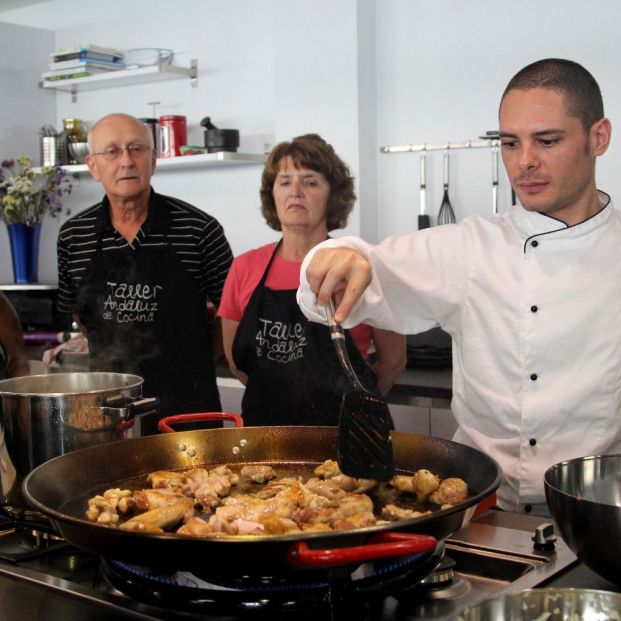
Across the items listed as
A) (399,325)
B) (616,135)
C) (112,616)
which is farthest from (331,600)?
(616,135)

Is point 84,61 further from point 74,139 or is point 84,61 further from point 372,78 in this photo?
point 372,78

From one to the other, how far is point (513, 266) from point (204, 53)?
3.30m

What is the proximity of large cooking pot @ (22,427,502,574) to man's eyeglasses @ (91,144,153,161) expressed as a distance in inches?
65.7

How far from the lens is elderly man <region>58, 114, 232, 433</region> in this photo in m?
3.04

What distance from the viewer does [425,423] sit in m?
3.43

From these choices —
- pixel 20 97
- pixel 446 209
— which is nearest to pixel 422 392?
pixel 446 209

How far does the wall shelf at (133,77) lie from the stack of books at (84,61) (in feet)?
0.12

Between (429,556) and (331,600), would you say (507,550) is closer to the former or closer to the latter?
(429,556)

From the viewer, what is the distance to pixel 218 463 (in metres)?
1.69

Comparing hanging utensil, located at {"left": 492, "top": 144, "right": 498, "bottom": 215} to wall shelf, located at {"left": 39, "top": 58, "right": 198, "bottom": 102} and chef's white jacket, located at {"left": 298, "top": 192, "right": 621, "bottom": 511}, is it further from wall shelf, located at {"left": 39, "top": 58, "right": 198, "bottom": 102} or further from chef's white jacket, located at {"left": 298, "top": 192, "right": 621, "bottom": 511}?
chef's white jacket, located at {"left": 298, "top": 192, "right": 621, "bottom": 511}

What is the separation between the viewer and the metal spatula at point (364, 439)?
1447mm

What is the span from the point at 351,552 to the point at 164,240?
86.5 inches

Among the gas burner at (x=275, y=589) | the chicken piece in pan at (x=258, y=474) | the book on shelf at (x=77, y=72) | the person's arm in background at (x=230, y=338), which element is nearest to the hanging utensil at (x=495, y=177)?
the person's arm in background at (x=230, y=338)

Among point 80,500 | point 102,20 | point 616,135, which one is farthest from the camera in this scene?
point 102,20
